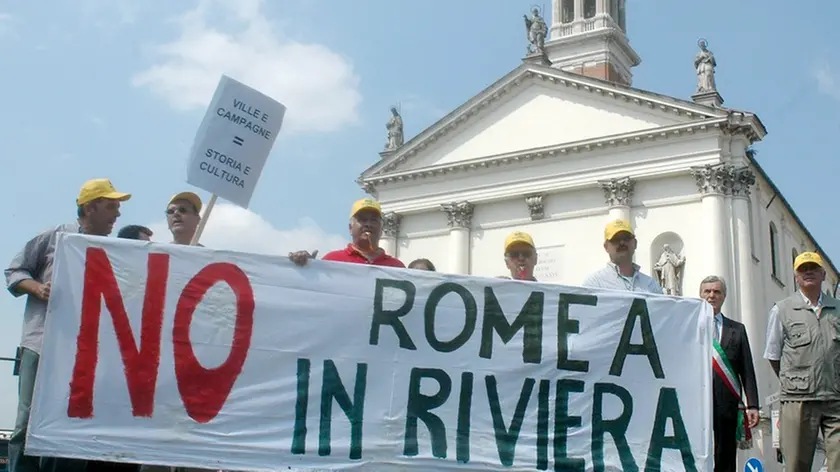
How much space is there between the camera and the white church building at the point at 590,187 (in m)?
29.1

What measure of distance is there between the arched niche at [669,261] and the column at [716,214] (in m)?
0.86

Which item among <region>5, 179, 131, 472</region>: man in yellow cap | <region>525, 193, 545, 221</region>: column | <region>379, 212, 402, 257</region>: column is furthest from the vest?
<region>379, 212, 402, 257</region>: column

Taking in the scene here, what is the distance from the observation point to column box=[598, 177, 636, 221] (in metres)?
30.8

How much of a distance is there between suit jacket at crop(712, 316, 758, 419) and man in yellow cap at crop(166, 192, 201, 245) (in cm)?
407

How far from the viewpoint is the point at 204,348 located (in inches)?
210

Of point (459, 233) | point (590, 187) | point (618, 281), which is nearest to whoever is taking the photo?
point (618, 281)

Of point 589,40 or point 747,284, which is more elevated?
point 589,40

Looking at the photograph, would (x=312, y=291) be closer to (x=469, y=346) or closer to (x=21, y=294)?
(x=469, y=346)

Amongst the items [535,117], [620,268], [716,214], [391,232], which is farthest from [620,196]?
[620,268]

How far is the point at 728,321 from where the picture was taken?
23.1 feet

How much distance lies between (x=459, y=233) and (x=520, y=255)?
90.1ft

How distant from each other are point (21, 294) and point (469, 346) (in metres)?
2.82

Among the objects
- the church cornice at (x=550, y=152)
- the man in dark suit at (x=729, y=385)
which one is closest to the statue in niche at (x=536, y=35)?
the church cornice at (x=550, y=152)

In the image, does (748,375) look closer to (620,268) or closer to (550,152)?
(620,268)
